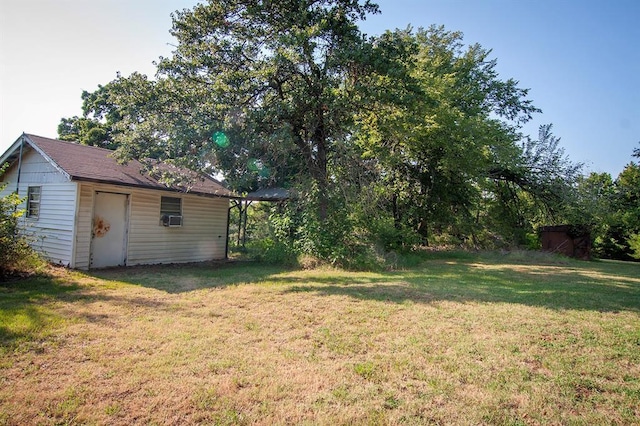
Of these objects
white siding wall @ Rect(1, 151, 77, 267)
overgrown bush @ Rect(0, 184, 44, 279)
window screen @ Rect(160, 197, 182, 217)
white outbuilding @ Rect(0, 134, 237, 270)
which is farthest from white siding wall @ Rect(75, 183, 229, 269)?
overgrown bush @ Rect(0, 184, 44, 279)

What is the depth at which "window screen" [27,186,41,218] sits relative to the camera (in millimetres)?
9727

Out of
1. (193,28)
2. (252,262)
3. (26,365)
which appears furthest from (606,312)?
(193,28)

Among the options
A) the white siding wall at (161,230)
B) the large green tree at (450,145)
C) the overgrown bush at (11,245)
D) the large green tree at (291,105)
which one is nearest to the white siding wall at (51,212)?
the white siding wall at (161,230)

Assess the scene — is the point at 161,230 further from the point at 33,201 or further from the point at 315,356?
the point at 315,356

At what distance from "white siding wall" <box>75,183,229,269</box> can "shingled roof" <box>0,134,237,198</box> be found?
32 cm

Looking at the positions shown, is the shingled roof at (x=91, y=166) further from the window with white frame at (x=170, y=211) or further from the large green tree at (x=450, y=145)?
the large green tree at (x=450, y=145)

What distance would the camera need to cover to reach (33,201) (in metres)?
9.87

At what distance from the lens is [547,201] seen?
664 inches

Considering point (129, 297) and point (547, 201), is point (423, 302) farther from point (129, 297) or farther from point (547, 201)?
point (547, 201)

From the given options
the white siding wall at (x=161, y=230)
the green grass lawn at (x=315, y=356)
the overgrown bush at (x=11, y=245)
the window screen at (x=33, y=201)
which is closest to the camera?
the green grass lawn at (x=315, y=356)

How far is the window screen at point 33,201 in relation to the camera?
9.73m

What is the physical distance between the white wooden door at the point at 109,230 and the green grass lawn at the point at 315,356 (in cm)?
276

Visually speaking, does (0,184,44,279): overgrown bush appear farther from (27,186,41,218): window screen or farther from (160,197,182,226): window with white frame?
(160,197,182,226): window with white frame

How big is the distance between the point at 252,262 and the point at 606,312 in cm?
916
